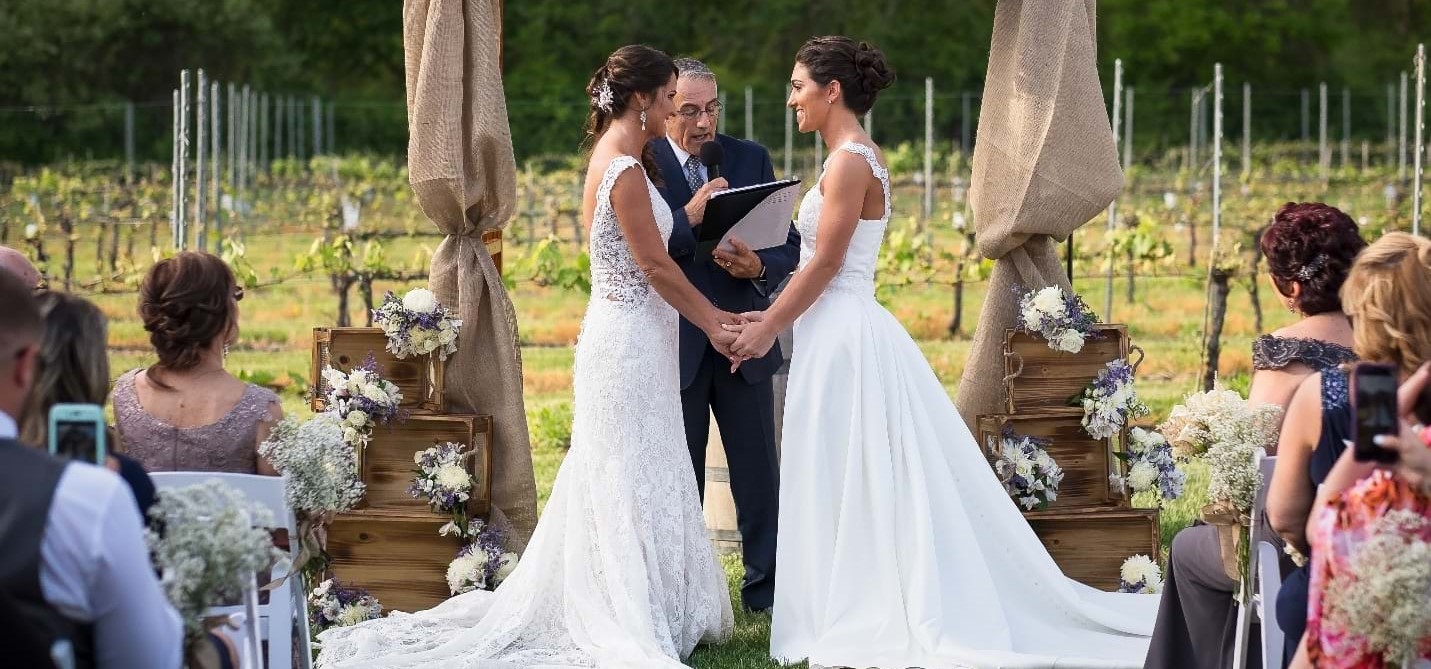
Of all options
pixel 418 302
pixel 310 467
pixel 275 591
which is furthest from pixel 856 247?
pixel 275 591

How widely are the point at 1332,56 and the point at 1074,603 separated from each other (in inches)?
1250

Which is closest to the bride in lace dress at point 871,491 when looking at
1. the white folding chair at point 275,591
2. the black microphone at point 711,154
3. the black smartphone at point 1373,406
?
the black microphone at point 711,154

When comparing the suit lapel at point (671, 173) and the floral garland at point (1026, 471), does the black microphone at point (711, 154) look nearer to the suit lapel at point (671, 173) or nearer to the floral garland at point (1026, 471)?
the suit lapel at point (671, 173)

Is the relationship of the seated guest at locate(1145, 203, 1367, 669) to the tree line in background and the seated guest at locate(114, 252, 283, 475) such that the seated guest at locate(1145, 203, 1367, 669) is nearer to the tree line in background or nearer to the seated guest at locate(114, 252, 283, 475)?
the seated guest at locate(114, 252, 283, 475)

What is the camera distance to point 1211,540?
3.93 meters

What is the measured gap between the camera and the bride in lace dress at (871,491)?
4578 millimetres

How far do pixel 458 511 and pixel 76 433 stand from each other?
2623 mm

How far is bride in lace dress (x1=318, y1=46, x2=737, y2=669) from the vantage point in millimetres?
4594

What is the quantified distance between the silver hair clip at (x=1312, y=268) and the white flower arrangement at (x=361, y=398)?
8.70 feet

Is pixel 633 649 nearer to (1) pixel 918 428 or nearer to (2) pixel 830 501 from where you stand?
(2) pixel 830 501

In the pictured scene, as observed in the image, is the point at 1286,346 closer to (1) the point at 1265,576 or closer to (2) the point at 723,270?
(1) the point at 1265,576

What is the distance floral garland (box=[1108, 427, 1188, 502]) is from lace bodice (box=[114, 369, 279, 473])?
274cm

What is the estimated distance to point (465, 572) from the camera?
509 cm

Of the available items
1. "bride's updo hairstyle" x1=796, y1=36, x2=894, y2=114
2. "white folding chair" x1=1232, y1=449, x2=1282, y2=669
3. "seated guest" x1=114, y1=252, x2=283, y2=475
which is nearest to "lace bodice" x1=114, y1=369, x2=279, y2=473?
"seated guest" x1=114, y1=252, x2=283, y2=475
